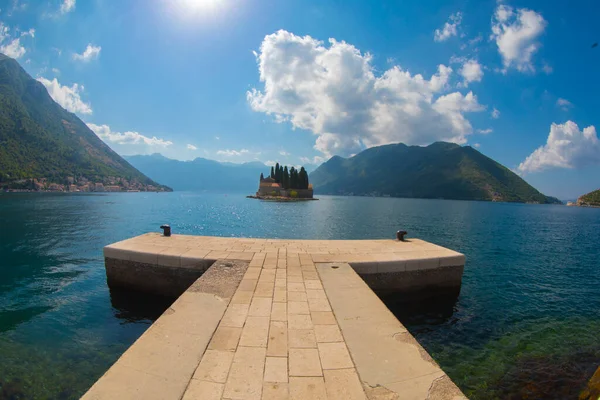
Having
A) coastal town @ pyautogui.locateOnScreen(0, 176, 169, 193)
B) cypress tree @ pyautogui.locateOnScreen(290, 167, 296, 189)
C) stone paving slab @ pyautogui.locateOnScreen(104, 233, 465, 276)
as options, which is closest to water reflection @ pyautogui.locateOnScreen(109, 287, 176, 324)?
stone paving slab @ pyautogui.locateOnScreen(104, 233, 465, 276)

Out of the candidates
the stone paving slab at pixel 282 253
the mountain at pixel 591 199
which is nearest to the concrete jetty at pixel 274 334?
the stone paving slab at pixel 282 253

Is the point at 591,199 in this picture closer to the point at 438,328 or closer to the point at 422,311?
the point at 422,311

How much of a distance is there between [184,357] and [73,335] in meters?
7.73

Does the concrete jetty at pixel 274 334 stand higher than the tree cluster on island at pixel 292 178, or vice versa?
the tree cluster on island at pixel 292 178

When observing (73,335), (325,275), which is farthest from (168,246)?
(325,275)

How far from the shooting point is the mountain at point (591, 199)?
591 feet

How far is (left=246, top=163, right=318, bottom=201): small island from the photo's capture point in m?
132

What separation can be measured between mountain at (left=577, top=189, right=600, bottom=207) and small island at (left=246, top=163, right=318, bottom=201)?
204 m

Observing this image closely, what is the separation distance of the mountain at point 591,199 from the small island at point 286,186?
668 ft

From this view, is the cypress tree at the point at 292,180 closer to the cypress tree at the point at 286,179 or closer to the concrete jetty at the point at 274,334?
the cypress tree at the point at 286,179

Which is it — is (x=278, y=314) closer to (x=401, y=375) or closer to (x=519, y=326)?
(x=401, y=375)

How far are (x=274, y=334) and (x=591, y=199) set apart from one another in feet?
906

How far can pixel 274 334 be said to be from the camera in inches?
208

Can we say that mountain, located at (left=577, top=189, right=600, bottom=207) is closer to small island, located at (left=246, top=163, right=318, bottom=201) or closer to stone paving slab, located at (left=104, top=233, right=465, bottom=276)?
small island, located at (left=246, top=163, right=318, bottom=201)
